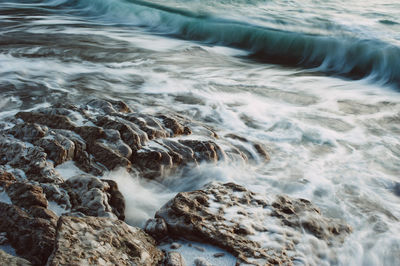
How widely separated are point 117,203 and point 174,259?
26.7 inches

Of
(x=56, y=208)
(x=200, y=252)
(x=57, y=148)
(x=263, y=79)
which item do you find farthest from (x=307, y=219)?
(x=263, y=79)

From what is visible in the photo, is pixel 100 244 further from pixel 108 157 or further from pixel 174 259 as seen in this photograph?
pixel 108 157

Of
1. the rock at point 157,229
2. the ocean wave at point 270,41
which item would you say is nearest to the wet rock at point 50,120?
the rock at point 157,229

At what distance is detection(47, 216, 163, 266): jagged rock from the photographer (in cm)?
197

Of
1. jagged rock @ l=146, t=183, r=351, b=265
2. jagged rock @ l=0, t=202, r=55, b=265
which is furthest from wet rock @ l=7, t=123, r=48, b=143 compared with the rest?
jagged rock @ l=146, t=183, r=351, b=265

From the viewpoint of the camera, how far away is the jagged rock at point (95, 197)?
2.61m

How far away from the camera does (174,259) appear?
2322mm

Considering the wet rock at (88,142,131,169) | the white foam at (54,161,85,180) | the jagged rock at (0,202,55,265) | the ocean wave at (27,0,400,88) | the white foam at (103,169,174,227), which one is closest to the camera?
the jagged rock at (0,202,55,265)

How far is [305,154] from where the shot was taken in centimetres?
423

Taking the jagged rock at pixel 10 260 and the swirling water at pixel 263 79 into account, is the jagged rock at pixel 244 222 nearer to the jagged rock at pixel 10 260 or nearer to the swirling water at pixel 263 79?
the swirling water at pixel 263 79

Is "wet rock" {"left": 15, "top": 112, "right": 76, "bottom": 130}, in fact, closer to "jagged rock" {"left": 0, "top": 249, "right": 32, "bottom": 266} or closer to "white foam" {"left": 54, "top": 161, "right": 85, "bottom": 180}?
"white foam" {"left": 54, "top": 161, "right": 85, "bottom": 180}

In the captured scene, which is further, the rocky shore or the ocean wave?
the ocean wave

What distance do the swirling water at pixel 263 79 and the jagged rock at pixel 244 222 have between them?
0.16 meters

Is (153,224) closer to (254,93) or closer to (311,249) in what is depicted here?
(311,249)
